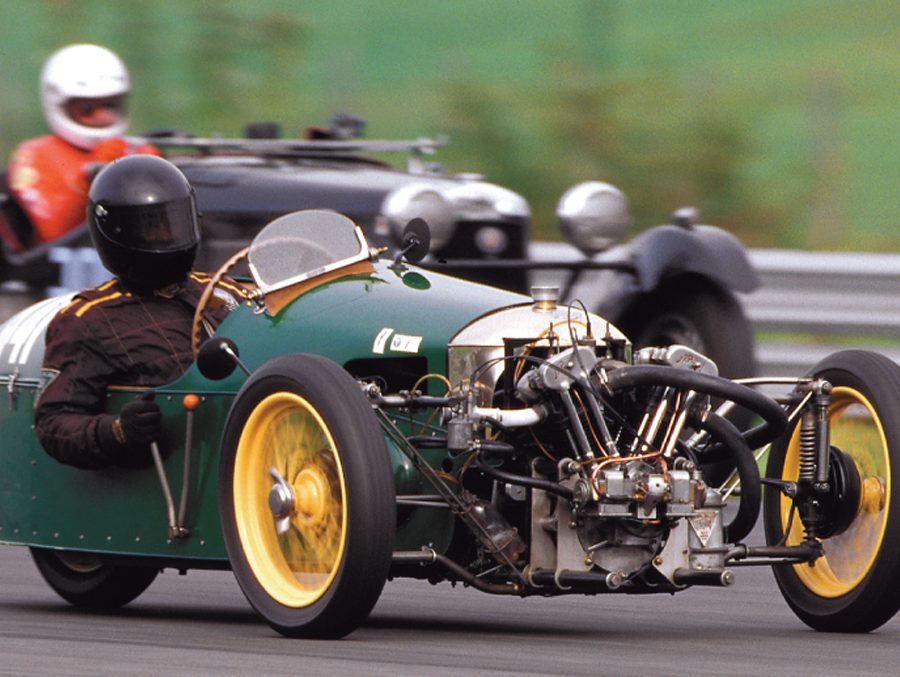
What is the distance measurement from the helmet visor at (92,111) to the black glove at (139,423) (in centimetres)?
717

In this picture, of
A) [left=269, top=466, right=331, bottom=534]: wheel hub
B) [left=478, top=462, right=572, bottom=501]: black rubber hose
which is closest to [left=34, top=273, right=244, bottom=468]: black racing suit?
[left=269, top=466, right=331, bottom=534]: wheel hub

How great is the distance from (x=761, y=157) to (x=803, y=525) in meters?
16.9

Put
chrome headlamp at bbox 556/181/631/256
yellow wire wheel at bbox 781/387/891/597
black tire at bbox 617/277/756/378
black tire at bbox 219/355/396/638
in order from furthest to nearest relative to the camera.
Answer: chrome headlamp at bbox 556/181/631/256 < black tire at bbox 617/277/756/378 < yellow wire wheel at bbox 781/387/891/597 < black tire at bbox 219/355/396/638

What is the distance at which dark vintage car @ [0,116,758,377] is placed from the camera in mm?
11547

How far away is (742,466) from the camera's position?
250 inches

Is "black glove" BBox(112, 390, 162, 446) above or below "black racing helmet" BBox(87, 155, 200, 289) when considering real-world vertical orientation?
below

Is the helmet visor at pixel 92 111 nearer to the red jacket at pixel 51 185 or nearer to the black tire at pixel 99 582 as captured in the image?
the red jacket at pixel 51 185

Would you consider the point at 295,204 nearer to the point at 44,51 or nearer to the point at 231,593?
the point at 231,593

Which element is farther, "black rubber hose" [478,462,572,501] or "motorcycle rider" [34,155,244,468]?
"motorcycle rider" [34,155,244,468]

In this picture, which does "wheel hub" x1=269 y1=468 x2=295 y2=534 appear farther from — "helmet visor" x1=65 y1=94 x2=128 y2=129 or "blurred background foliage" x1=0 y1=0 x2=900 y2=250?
"blurred background foliage" x1=0 y1=0 x2=900 y2=250

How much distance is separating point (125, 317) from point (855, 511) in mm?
2360

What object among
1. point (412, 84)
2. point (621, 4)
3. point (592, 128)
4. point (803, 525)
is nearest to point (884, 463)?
Result: point (803, 525)

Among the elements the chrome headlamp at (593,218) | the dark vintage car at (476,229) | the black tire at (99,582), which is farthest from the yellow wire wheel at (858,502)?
the chrome headlamp at (593,218)

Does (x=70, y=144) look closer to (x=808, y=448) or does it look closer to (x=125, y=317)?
(x=125, y=317)
